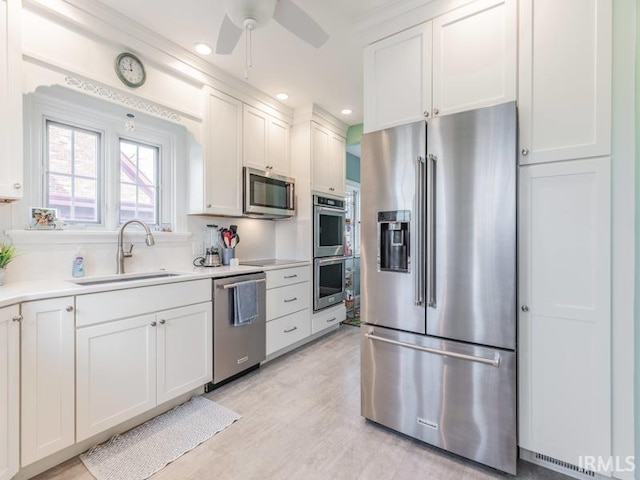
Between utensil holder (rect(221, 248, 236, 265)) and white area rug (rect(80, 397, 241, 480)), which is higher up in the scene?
utensil holder (rect(221, 248, 236, 265))

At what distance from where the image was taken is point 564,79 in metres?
1.50

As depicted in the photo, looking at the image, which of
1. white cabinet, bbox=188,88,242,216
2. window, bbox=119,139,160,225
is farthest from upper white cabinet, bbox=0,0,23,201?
white cabinet, bbox=188,88,242,216

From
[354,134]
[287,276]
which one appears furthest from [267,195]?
[354,134]

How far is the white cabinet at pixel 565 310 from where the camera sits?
1417 mm

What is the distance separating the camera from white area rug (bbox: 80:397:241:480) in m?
1.61

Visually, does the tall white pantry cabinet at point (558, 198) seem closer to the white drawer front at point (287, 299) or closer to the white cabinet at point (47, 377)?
the white drawer front at point (287, 299)

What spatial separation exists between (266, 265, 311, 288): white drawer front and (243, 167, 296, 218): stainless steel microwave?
64cm

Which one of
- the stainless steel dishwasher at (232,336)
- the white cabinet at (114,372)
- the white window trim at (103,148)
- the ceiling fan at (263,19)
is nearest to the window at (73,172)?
the white window trim at (103,148)

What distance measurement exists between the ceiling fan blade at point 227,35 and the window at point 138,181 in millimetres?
1298

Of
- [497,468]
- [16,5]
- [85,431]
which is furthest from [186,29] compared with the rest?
[497,468]

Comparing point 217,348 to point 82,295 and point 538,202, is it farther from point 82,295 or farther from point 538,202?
point 538,202

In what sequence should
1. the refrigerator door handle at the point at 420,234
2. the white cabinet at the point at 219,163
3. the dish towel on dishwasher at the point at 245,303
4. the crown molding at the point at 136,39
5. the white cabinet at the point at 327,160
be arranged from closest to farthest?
the refrigerator door handle at the point at 420,234
the crown molding at the point at 136,39
the dish towel on dishwasher at the point at 245,303
the white cabinet at the point at 219,163
the white cabinet at the point at 327,160

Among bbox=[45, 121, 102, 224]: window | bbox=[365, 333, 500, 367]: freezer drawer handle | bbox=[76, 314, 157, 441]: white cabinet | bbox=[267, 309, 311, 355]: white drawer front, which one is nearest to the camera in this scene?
bbox=[365, 333, 500, 367]: freezer drawer handle

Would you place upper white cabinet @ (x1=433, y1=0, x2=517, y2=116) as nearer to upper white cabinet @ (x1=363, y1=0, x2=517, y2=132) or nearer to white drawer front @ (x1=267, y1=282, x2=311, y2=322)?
upper white cabinet @ (x1=363, y1=0, x2=517, y2=132)
